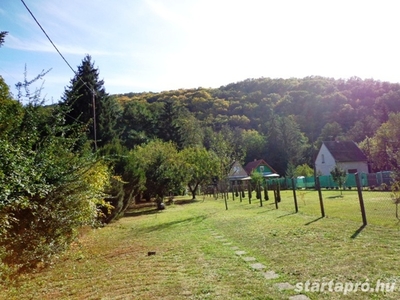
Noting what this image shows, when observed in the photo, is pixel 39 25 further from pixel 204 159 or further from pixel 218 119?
pixel 218 119

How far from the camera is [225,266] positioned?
523 centimetres

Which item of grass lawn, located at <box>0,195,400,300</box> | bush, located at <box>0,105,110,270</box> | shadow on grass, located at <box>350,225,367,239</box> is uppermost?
bush, located at <box>0,105,110,270</box>

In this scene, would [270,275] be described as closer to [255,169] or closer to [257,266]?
[257,266]

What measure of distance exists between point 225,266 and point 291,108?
60.8m

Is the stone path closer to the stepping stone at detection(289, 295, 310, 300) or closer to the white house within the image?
the stepping stone at detection(289, 295, 310, 300)

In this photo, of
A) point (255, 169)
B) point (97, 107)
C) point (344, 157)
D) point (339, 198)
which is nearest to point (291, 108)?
point (255, 169)

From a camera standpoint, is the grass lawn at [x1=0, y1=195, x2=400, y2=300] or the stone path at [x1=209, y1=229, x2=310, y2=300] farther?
the grass lawn at [x1=0, y1=195, x2=400, y2=300]

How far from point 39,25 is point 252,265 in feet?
23.2

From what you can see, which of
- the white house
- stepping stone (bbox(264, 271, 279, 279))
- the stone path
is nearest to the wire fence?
the stone path

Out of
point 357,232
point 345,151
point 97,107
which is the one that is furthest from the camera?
point 345,151

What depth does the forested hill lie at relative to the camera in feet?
170

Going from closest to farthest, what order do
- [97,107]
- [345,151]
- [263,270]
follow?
[263,270] < [97,107] < [345,151]

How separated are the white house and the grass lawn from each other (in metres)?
33.6

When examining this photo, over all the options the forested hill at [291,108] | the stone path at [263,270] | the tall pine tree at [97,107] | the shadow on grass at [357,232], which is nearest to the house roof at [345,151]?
the forested hill at [291,108]
